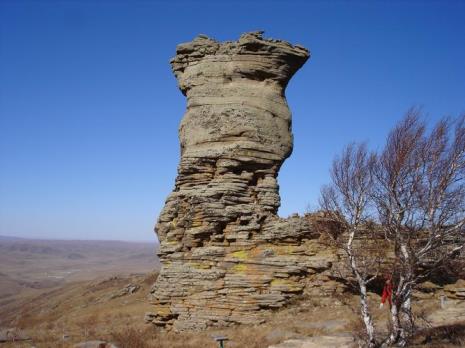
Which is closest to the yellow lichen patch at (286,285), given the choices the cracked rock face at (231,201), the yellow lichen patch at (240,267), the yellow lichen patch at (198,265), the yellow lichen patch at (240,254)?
the cracked rock face at (231,201)

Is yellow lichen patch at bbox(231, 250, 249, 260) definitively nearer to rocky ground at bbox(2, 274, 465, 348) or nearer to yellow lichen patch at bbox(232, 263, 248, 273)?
yellow lichen patch at bbox(232, 263, 248, 273)

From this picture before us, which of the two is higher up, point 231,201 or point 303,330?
point 231,201

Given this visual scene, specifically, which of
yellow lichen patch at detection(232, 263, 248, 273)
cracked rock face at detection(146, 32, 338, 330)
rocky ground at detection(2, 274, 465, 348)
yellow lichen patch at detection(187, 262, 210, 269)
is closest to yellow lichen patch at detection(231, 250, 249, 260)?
cracked rock face at detection(146, 32, 338, 330)

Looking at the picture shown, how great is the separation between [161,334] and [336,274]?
7.39m

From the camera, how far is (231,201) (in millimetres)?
17312

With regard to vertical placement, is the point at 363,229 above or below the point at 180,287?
above

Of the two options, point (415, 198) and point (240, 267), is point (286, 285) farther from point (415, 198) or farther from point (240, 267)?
point (415, 198)

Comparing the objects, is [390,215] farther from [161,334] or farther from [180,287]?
[161,334]

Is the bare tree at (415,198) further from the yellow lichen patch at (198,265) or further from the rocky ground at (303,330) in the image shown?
the yellow lichen patch at (198,265)

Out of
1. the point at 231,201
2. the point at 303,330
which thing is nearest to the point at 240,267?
the point at 231,201

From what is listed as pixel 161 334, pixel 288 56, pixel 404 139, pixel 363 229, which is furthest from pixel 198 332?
pixel 288 56

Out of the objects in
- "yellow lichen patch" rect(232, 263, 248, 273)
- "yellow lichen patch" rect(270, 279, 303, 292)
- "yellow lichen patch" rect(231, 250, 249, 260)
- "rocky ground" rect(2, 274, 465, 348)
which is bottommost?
"rocky ground" rect(2, 274, 465, 348)

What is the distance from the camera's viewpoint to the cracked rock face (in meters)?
16.0

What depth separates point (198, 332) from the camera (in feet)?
51.3
